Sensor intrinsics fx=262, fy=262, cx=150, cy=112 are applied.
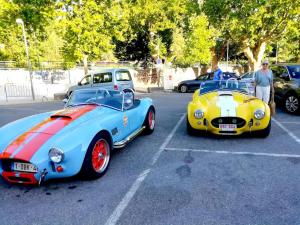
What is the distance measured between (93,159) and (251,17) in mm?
20422

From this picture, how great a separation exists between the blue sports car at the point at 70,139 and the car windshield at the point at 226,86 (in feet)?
9.03

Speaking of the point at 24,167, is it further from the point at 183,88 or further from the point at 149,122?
the point at 183,88

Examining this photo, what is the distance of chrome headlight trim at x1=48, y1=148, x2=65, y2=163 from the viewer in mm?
3557

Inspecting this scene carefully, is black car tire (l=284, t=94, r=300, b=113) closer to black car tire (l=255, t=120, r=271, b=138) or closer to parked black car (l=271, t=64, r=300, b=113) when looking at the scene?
parked black car (l=271, t=64, r=300, b=113)

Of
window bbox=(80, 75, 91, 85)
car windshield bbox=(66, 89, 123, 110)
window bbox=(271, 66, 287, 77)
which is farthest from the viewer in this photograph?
window bbox=(80, 75, 91, 85)

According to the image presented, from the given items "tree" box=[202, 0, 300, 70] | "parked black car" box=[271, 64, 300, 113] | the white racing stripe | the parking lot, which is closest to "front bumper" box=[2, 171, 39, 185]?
the parking lot

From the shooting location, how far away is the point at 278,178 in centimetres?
392

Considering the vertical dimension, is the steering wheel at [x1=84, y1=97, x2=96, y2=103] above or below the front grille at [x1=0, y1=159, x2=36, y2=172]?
above

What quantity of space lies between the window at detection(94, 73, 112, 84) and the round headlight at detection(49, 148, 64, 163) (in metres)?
10.4

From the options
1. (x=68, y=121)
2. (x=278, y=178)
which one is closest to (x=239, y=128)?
(x=278, y=178)

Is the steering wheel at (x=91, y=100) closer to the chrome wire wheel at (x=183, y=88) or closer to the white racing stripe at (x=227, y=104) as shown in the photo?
the white racing stripe at (x=227, y=104)

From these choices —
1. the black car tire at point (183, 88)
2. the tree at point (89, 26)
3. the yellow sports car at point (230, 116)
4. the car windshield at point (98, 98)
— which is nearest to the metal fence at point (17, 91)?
the tree at point (89, 26)

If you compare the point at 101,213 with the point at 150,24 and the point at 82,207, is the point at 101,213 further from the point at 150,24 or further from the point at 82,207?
the point at 150,24

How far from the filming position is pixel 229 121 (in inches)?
223
